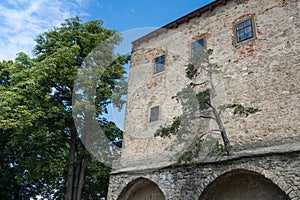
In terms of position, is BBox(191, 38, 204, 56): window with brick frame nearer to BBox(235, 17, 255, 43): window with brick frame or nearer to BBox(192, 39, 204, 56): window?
BBox(192, 39, 204, 56): window

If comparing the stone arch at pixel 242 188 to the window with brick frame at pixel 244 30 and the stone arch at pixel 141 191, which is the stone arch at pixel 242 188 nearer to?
the stone arch at pixel 141 191

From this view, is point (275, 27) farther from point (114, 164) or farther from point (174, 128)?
point (114, 164)

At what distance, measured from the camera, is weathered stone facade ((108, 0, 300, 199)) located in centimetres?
691

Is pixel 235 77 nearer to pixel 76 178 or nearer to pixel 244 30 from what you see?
pixel 244 30

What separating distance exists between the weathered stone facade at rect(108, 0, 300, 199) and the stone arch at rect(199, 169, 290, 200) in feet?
0.18

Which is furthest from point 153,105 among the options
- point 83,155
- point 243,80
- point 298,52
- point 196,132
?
point 298,52

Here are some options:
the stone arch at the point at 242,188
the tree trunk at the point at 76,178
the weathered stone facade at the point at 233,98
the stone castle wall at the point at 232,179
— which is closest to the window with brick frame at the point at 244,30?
the weathered stone facade at the point at 233,98

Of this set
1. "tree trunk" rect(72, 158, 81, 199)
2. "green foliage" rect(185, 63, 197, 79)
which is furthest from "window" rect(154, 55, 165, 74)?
"tree trunk" rect(72, 158, 81, 199)

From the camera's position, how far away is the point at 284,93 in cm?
755

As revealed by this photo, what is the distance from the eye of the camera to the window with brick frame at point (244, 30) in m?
8.98

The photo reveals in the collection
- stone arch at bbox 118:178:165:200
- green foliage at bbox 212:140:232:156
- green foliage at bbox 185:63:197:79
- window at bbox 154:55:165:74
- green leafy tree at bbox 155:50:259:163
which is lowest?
stone arch at bbox 118:178:165:200

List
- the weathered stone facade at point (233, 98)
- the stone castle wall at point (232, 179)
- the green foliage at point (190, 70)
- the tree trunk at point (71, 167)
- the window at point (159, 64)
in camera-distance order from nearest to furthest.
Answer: the stone castle wall at point (232, 179)
the weathered stone facade at point (233, 98)
the green foliage at point (190, 70)
the window at point (159, 64)
the tree trunk at point (71, 167)

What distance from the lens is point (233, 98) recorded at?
8531mm

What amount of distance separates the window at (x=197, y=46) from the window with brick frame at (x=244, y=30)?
1.46 meters
